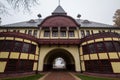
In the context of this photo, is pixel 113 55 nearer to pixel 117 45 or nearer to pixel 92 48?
pixel 117 45

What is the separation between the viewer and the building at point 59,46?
1297cm

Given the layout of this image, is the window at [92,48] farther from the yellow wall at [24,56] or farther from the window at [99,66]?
the yellow wall at [24,56]

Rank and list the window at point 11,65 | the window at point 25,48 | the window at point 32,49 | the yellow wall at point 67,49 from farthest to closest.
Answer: the yellow wall at point 67,49 < the window at point 32,49 < the window at point 25,48 < the window at point 11,65

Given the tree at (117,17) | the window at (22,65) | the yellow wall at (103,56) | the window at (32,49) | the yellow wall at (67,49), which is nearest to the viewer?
the yellow wall at (103,56)

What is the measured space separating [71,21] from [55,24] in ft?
11.6

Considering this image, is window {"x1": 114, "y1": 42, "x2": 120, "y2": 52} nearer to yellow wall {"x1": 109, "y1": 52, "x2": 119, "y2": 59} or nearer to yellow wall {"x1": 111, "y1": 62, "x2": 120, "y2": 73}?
yellow wall {"x1": 109, "y1": 52, "x2": 119, "y2": 59}

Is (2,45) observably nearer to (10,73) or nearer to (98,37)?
(10,73)

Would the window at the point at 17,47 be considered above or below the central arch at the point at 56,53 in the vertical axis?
above

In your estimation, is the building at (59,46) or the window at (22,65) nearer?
the building at (59,46)

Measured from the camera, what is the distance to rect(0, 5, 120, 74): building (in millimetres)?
12969

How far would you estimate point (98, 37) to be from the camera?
1448 centimetres

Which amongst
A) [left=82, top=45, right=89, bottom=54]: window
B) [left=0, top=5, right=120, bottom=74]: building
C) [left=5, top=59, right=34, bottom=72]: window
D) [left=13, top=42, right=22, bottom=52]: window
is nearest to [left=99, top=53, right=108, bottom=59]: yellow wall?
[left=0, top=5, right=120, bottom=74]: building

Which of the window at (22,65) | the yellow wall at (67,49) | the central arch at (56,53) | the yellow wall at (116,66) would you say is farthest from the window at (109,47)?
the window at (22,65)

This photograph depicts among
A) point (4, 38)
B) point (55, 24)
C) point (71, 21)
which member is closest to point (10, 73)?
point (4, 38)
